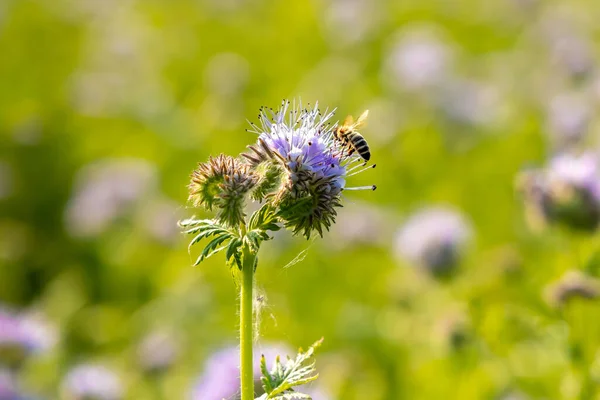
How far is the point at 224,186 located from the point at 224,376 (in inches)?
39.5

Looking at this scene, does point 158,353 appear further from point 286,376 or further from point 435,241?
point 286,376

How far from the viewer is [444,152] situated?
6.07 m

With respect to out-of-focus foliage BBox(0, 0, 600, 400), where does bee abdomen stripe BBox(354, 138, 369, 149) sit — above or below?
below

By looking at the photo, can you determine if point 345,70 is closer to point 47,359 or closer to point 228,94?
point 228,94

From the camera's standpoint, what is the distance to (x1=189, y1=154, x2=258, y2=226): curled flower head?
168 centimetres

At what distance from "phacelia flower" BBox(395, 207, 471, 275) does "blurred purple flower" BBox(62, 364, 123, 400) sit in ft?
4.82

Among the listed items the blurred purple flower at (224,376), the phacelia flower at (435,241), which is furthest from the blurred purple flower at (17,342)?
the phacelia flower at (435,241)

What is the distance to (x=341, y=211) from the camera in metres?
5.27

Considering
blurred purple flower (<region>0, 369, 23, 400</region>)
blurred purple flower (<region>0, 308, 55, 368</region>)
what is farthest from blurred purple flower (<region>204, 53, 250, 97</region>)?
blurred purple flower (<region>0, 369, 23, 400</region>)

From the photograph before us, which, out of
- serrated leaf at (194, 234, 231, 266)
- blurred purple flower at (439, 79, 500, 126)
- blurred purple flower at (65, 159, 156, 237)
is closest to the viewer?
serrated leaf at (194, 234, 231, 266)

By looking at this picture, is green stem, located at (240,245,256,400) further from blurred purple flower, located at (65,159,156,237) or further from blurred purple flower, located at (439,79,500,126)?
blurred purple flower, located at (439,79,500,126)

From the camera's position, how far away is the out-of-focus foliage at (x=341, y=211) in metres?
3.46

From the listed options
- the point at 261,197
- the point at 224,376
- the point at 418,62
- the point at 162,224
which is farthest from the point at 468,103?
the point at 261,197

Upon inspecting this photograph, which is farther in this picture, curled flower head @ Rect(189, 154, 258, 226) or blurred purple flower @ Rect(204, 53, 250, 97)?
blurred purple flower @ Rect(204, 53, 250, 97)
